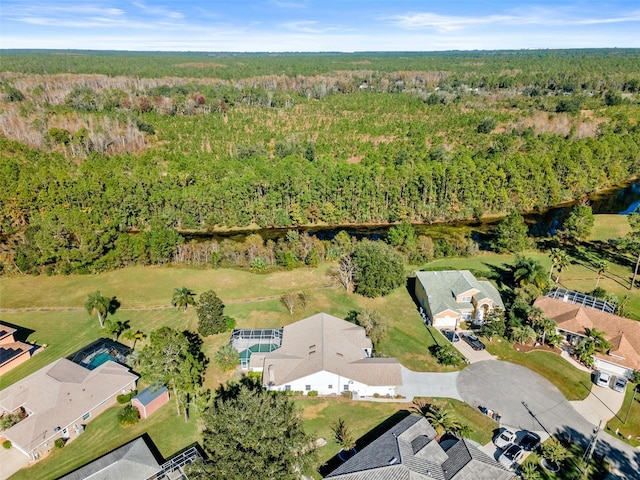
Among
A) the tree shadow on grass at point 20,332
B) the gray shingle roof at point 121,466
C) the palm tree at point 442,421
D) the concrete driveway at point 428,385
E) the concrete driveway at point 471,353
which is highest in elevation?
the gray shingle roof at point 121,466

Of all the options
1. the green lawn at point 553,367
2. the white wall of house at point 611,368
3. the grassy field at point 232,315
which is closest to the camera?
the grassy field at point 232,315

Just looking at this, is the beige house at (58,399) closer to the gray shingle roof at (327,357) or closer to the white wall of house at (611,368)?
the gray shingle roof at (327,357)

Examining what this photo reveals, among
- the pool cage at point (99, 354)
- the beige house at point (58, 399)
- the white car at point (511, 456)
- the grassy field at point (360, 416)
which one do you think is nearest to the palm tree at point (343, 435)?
the grassy field at point (360, 416)

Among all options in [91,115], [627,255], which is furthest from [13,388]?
[91,115]

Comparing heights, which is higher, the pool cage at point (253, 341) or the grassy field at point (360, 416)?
the pool cage at point (253, 341)

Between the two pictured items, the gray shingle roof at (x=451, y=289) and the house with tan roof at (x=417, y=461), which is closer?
the house with tan roof at (x=417, y=461)

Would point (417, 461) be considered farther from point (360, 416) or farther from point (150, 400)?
point (150, 400)

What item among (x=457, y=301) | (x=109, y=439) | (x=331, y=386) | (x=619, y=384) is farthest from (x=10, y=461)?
(x=619, y=384)

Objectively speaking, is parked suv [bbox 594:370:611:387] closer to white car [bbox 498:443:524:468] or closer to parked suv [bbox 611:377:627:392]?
parked suv [bbox 611:377:627:392]
